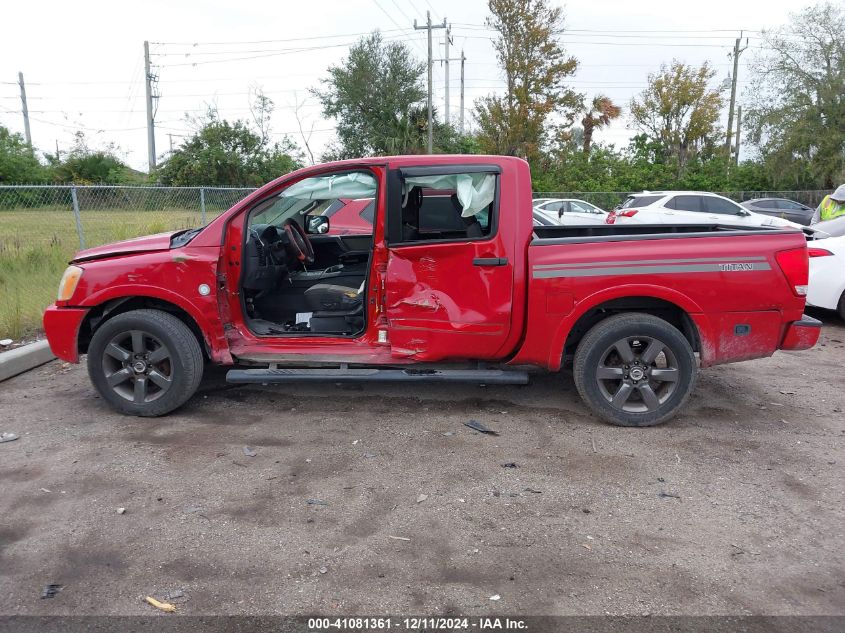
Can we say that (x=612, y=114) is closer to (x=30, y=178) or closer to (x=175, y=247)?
(x=30, y=178)

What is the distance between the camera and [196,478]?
3.88m

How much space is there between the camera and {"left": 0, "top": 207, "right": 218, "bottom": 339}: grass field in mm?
7383

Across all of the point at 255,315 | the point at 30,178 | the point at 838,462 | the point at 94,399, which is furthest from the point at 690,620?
the point at 30,178

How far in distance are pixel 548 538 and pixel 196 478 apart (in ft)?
6.94

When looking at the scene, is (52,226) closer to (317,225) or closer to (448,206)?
(317,225)

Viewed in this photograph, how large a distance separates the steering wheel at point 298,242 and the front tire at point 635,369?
8.40ft

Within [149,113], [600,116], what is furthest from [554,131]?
[149,113]

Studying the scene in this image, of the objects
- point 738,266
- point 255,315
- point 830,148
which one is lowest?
point 255,315

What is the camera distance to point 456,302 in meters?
4.54

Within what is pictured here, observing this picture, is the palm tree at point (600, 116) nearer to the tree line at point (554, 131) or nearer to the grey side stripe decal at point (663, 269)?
the tree line at point (554, 131)

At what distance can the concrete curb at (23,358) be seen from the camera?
19.3ft

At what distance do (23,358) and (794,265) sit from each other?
658cm

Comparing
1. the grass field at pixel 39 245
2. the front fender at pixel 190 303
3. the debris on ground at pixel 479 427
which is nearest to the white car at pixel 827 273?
the debris on ground at pixel 479 427

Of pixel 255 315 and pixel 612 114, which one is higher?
pixel 612 114
